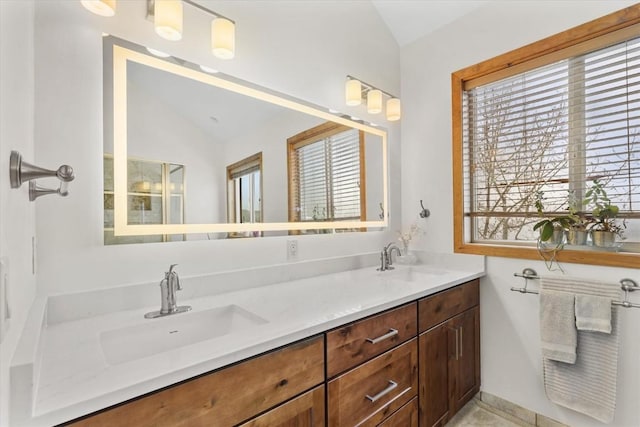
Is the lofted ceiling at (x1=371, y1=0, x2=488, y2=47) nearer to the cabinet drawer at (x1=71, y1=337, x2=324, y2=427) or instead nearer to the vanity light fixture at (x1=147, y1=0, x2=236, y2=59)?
the vanity light fixture at (x1=147, y1=0, x2=236, y2=59)

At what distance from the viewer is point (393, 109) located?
7.28 ft

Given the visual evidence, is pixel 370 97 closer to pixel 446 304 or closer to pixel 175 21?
pixel 175 21

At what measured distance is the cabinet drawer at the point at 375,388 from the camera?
1.09m

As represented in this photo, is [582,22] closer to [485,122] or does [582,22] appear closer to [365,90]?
[485,122]

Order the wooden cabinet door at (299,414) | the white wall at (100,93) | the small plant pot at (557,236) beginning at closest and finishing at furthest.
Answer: the wooden cabinet door at (299,414) → the white wall at (100,93) → the small plant pot at (557,236)

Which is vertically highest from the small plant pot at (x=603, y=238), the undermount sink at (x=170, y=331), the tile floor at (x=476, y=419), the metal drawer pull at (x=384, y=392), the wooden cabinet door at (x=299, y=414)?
the small plant pot at (x=603, y=238)

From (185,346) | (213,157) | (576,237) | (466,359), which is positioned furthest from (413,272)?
(185,346)

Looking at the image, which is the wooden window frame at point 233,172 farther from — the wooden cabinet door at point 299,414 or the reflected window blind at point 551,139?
the reflected window blind at point 551,139

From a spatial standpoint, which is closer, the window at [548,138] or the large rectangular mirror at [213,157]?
the large rectangular mirror at [213,157]

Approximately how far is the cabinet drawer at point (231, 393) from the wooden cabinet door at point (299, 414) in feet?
0.07

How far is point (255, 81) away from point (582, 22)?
68.6 inches

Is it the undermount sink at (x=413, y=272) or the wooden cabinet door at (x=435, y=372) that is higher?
the undermount sink at (x=413, y=272)

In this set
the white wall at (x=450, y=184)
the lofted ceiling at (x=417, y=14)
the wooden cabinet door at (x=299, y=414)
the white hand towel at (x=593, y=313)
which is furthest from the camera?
the lofted ceiling at (x=417, y=14)

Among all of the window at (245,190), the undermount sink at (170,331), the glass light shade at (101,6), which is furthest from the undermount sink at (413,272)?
the glass light shade at (101,6)
